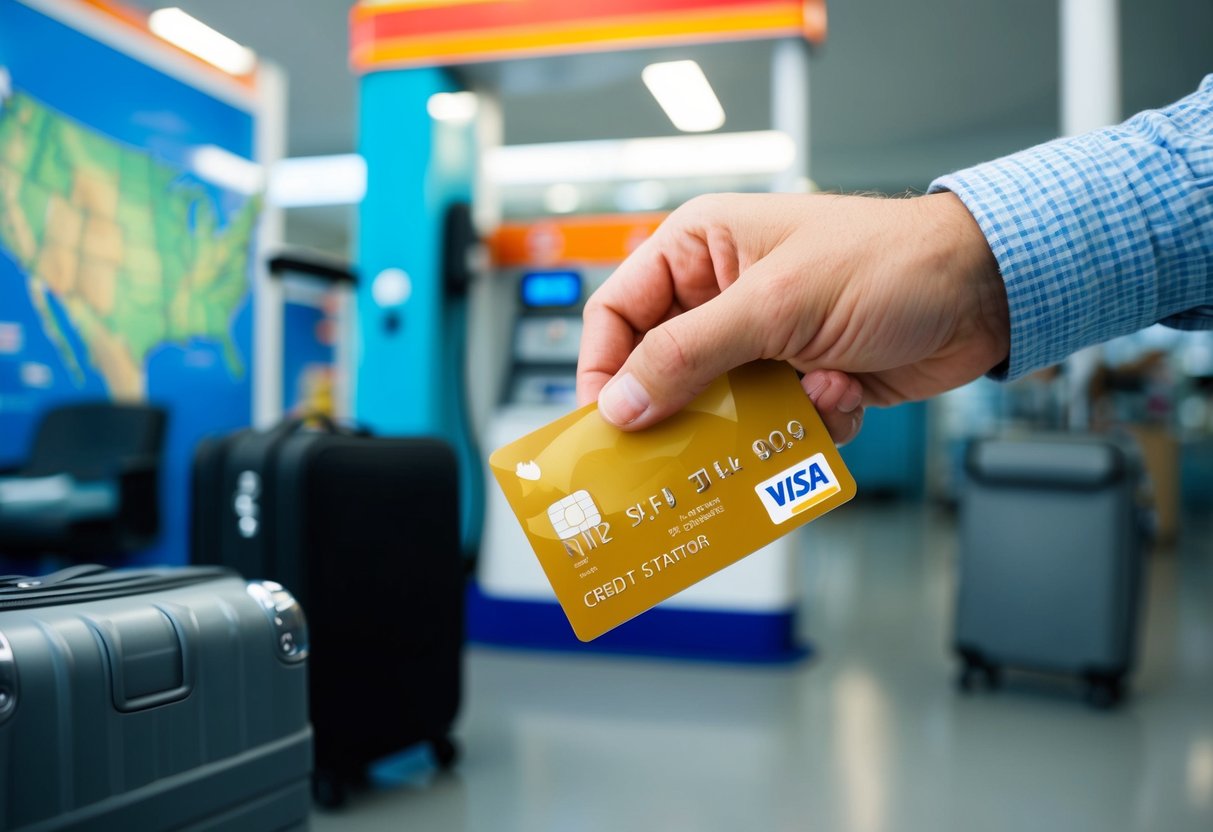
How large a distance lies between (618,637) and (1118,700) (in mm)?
1639

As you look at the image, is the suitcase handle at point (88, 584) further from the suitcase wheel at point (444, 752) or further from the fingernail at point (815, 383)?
the suitcase wheel at point (444, 752)

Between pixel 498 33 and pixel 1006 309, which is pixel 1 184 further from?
pixel 1006 309

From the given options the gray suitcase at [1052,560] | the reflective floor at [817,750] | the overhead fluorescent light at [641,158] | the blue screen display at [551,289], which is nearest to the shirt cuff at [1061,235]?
the reflective floor at [817,750]

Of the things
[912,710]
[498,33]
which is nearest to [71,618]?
[912,710]

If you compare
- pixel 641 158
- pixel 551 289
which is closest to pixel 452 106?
pixel 551 289

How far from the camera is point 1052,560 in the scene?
283cm

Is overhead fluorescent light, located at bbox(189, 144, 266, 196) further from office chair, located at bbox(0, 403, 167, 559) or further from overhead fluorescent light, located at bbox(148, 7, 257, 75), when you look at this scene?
office chair, located at bbox(0, 403, 167, 559)

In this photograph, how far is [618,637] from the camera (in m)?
3.41

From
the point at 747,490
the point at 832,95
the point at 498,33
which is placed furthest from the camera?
the point at 832,95

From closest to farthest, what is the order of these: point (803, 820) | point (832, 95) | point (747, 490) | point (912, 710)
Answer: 1. point (747, 490)
2. point (803, 820)
3. point (912, 710)
4. point (832, 95)

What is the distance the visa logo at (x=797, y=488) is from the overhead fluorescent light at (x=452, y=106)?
131 inches

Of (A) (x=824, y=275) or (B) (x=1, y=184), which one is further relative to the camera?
(B) (x=1, y=184)

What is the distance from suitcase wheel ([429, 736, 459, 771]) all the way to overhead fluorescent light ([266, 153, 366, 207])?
323 inches

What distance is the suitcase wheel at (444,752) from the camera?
217 centimetres
